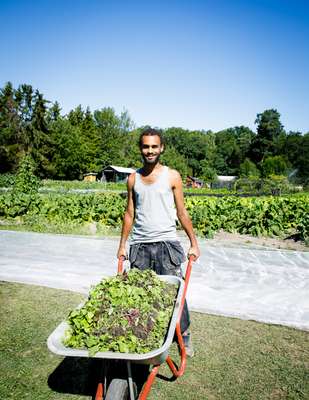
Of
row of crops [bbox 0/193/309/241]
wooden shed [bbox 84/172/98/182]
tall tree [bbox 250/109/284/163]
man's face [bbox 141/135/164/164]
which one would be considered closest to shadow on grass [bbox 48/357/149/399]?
man's face [bbox 141/135/164/164]

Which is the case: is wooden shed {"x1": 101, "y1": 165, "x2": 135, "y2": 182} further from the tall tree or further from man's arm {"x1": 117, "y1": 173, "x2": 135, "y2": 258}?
man's arm {"x1": 117, "y1": 173, "x2": 135, "y2": 258}

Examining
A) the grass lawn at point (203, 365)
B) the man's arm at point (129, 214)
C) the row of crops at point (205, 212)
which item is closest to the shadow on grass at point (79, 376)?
the grass lawn at point (203, 365)

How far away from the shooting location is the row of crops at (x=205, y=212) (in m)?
8.76

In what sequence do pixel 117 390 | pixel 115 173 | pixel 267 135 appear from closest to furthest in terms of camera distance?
pixel 117 390 < pixel 115 173 < pixel 267 135

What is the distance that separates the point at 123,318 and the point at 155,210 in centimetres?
110

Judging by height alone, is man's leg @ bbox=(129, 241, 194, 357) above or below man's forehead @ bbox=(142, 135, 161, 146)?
below

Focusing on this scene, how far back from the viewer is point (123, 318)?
2.12m

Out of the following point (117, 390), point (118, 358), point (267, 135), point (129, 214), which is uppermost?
point (267, 135)

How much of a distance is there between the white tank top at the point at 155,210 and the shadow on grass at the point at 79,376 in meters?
1.14

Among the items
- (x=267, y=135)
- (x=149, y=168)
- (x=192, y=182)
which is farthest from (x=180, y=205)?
(x=267, y=135)

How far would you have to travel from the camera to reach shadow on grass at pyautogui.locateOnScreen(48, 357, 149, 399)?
2.50 m

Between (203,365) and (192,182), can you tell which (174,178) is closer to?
(203,365)

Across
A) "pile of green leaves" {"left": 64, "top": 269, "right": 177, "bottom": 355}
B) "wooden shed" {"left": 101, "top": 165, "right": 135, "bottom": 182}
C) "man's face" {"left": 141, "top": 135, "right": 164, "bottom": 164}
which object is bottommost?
"wooden shed" {"left": 101, "top": 165, "right": 135, "bottom": 182}

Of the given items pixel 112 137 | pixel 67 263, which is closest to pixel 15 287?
pixel 67 263
